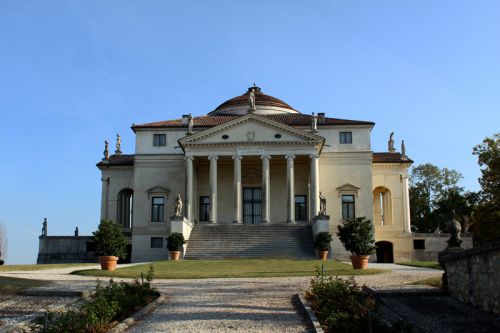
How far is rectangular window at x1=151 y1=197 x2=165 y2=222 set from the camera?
52.5m

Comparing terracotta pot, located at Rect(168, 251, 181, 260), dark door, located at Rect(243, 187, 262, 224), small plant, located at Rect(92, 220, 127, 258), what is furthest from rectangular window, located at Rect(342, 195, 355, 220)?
small plant, located at Rect(92, 220, 127, 258)

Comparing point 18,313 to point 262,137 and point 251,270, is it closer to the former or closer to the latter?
point 251,270

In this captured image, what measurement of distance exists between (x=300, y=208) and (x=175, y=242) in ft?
50.4

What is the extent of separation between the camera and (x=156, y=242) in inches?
2040

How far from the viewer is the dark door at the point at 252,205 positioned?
52.9 meters

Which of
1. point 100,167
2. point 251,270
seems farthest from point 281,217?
point 251,270

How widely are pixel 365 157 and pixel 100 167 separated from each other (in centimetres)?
2522

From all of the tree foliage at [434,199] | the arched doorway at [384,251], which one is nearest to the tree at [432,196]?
the tree foliage at [434,199]

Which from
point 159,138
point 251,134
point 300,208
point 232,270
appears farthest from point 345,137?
point 232,270

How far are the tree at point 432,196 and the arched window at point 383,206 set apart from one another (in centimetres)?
1359

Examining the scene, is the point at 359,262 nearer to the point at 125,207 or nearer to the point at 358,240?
the point at 358,240

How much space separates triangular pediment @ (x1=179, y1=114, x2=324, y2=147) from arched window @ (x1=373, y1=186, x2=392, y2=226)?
11.2m

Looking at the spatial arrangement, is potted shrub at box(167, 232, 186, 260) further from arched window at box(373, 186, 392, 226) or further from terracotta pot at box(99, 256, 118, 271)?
arched window at box(373, 186, 392, 226)

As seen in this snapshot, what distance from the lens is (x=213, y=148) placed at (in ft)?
160
